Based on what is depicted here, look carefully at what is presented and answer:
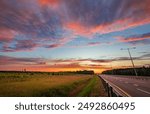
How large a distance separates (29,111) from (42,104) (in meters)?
0.64

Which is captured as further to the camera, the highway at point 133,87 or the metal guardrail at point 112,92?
the highway at point 133,87

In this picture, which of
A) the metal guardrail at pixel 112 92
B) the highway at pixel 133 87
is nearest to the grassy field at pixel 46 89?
the metal guardrail at pixel 112 92

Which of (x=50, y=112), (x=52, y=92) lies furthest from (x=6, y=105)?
(x=52, y=92)

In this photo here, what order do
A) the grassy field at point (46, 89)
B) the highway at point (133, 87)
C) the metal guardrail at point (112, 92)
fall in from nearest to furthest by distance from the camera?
the metal guardrail at point (112, 92) → the highway at point (133, 87) → the grassy field at point (46, 89)

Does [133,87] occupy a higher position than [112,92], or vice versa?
[112,92]

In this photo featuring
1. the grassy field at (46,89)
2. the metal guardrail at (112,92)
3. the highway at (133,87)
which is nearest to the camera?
the metal guardrail at (112,92)

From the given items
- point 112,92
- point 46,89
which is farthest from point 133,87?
point 112,92

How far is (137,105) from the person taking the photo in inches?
336

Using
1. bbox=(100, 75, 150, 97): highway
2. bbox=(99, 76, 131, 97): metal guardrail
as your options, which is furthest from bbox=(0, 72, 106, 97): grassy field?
bbox=(100, 75, 150, 97): highway

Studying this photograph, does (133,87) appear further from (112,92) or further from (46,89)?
(112,92)

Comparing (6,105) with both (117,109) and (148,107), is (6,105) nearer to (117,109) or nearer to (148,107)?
(117,109)

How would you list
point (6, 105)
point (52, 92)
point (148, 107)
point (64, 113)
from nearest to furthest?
point (64, 113), point (148, 107), point (6, 105), point (52, 92)

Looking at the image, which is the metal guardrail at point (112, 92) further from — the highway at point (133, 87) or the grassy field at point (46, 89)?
the grassy field at point (46, 89)

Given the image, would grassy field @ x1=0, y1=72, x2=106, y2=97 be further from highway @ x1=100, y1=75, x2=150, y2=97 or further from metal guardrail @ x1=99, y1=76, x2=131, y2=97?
highway @ x1=100, y1=75, x2=150, y2=97
